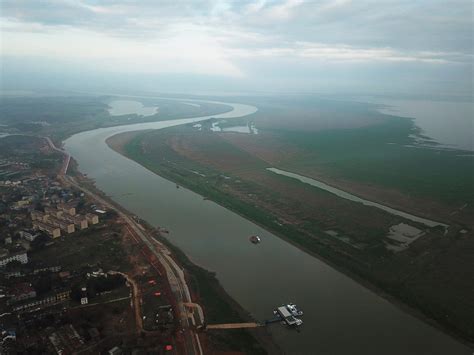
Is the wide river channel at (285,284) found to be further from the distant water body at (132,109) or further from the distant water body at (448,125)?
the distant water body at (132,109)

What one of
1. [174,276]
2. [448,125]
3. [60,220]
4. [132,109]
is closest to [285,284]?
[174,276]

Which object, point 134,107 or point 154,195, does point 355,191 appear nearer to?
point 154,195

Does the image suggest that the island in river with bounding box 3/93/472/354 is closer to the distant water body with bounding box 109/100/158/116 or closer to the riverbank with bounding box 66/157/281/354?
the riverbank with bounding box 66/157/281/354

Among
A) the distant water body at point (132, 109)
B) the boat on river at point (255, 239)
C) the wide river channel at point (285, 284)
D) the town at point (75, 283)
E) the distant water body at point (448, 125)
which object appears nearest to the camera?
the town at point (75, 283)

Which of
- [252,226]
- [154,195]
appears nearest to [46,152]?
[154,195]

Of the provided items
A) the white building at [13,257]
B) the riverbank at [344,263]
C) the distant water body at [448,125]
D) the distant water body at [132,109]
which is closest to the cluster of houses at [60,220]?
the white building at [13,257]

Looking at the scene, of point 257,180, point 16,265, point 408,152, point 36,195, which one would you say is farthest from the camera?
point 408,152

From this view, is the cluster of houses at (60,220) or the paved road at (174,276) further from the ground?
the cluster of houses at (60,220)
